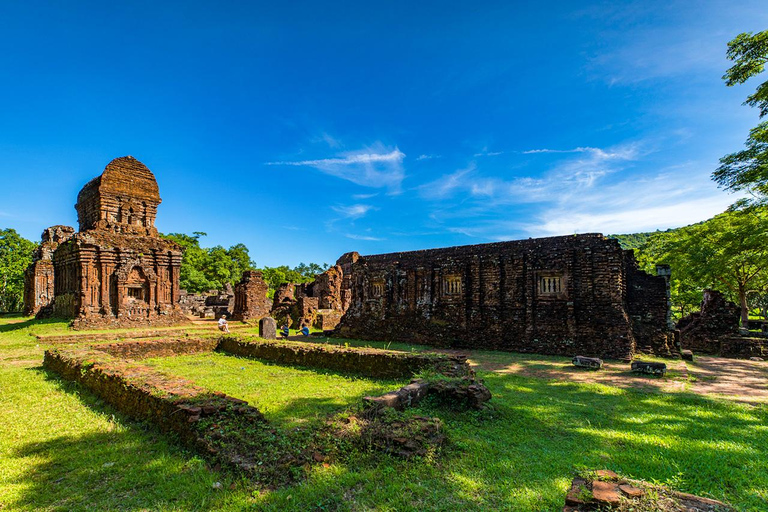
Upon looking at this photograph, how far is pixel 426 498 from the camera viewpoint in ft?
12.0

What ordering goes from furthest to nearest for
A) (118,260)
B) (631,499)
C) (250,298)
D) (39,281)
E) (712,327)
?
(39,281) → (250,298) → (118,260) → (712,327) → (631,499)

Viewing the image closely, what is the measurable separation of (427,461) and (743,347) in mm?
16178

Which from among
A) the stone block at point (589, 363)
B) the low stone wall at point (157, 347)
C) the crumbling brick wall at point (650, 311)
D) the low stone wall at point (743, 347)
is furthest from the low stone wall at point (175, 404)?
the low stone wall at point (743, 347)

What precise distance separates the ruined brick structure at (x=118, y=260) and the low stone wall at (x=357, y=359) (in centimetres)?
1033

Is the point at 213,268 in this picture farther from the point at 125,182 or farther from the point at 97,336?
the point at 97,336

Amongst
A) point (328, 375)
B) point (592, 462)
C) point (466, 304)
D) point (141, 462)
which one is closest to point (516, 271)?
point (466, 304)

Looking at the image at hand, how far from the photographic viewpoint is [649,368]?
10289 mm

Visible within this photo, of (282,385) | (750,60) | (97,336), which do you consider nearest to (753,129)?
(750,60)

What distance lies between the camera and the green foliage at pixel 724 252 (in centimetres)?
1603

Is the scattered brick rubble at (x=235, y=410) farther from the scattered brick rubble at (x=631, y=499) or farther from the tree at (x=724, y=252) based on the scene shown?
the tree at (x=724, y=252)

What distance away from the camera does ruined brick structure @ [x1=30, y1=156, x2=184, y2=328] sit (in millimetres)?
18359

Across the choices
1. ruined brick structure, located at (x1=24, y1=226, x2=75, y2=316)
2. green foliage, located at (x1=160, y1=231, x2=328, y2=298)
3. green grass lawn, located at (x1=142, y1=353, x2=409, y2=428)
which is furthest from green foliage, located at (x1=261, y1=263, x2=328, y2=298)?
green grass lawn, located at (x1=142, y1=353, x2=409, y2=428)

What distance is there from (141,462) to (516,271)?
46.1ft

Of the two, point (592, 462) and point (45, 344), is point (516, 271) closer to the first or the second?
point (592, 462)
